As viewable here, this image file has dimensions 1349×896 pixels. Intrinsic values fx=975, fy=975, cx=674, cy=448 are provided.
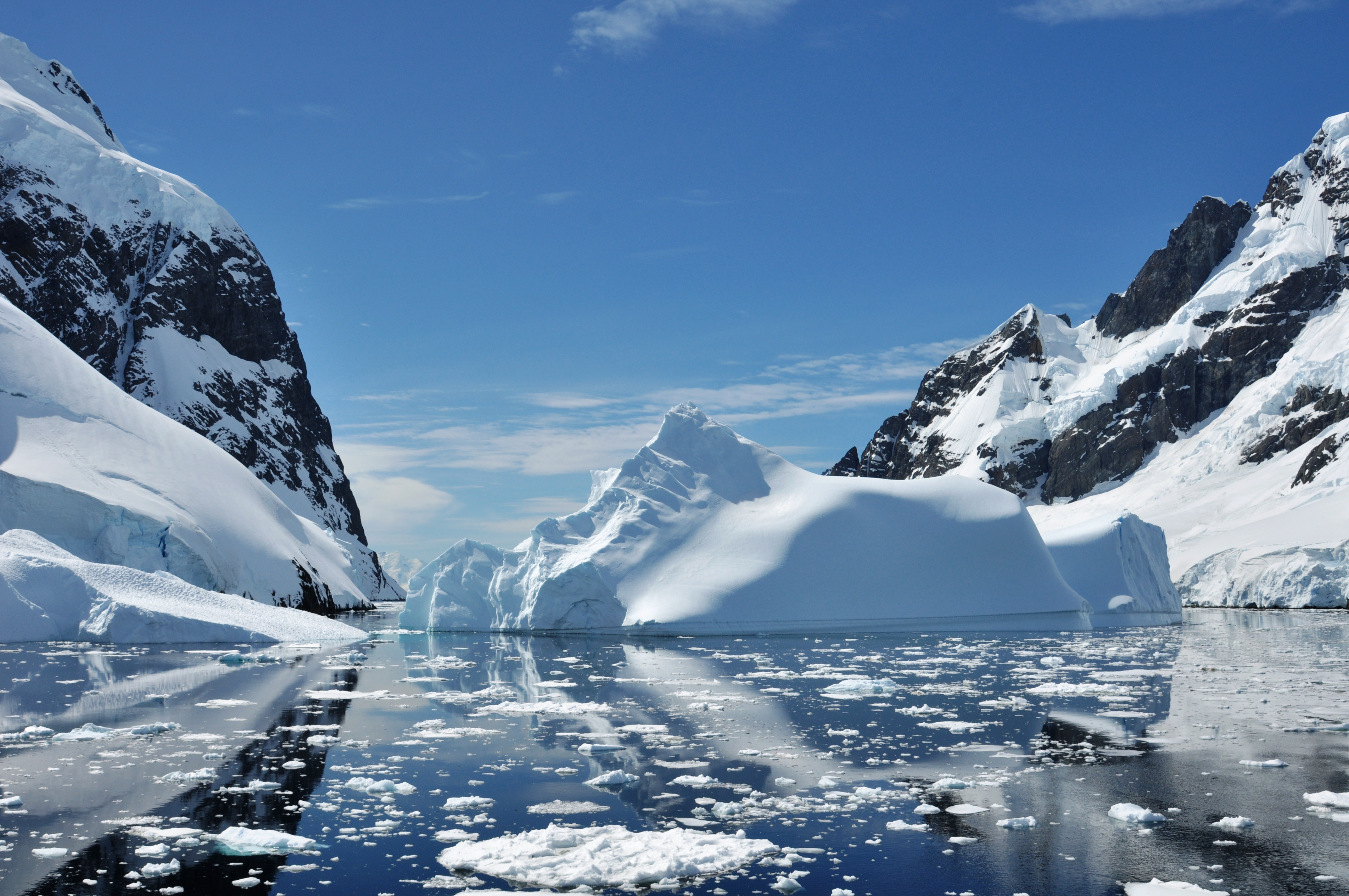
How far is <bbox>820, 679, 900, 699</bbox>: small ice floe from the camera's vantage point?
1402cm

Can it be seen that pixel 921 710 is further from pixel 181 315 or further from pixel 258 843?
pixel 181 315

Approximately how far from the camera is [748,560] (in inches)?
1026

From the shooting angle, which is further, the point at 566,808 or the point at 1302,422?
the point at 1302,422

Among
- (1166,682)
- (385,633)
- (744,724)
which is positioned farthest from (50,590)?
(1166,682)

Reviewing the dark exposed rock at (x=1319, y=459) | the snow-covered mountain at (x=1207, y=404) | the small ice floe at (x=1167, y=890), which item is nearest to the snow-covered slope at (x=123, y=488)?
the small ice floe at (x=1167, y=890)

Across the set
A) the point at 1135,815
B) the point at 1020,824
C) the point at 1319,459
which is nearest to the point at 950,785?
the point at 1020,824

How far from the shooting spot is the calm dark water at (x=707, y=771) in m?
6.13

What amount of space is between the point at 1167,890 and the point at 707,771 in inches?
167

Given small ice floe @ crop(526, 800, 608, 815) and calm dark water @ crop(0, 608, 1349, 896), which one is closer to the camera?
calm dark water @ crop(0, 608, 1349, 896)

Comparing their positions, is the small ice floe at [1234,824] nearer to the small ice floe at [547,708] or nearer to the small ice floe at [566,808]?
the small ice floe at [566,808]

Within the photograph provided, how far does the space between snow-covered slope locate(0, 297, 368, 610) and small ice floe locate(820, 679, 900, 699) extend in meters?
19.6

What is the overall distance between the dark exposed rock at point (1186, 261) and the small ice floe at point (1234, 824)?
13231 centimetres

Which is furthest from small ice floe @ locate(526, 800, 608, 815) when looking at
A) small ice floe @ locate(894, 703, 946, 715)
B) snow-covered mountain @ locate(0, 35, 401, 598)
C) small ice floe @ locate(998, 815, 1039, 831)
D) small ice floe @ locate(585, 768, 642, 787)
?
snow-covered mountain @ locate(0, 35, 401, 598)

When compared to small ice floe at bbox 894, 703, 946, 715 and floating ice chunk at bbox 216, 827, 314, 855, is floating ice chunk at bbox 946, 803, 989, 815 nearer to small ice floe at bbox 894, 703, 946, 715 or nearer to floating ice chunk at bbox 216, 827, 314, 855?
small ice floe at bbox 894, 703, 946, 715
